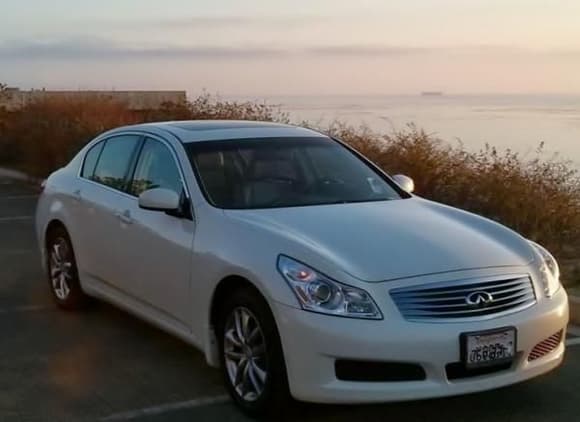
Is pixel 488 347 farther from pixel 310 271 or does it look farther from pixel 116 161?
pixel 116 161

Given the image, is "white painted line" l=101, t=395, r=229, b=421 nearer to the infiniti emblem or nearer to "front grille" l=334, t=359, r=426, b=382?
"front grille" l=334, t=359, r=426, b=382

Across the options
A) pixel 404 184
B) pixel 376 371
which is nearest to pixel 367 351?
pixel 376 371

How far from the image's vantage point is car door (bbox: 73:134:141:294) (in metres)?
6.68

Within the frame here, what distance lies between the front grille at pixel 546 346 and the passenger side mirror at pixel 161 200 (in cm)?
230

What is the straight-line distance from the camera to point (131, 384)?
5840mm

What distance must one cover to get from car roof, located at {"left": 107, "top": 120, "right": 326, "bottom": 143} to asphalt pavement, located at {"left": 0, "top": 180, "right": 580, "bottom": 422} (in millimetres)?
1488

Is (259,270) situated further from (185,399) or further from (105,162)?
(105,162)

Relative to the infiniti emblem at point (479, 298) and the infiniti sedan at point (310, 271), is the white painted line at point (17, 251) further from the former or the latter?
the infiniti emblem at point (479, 298)

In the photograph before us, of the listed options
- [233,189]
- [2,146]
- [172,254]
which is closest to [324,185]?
[233,189]

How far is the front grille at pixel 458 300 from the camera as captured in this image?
4.75 m

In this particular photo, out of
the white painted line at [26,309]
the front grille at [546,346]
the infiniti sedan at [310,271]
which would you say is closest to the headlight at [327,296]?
the infiniti sedan at [310,271]

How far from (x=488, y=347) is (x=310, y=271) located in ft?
3.22

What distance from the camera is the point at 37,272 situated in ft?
31.1

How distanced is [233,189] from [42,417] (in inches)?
71.0
